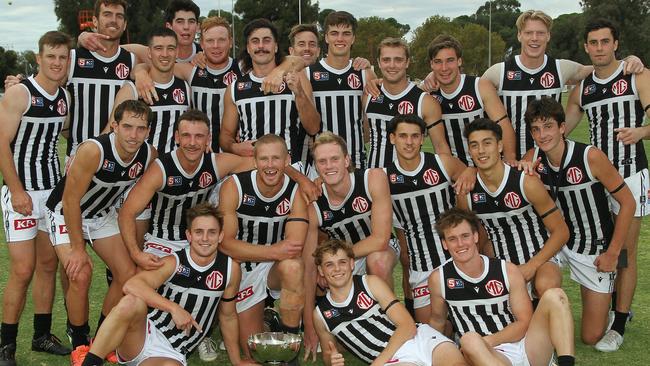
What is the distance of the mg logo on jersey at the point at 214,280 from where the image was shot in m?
4.51

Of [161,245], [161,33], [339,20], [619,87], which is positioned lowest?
[161,245]

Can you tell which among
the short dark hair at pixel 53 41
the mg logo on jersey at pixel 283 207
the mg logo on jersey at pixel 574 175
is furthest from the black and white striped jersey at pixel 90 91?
the mg logo on jersey at pixel 574 175

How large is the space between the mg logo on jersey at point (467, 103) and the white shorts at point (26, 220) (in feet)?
9.25

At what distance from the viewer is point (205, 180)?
5070mm

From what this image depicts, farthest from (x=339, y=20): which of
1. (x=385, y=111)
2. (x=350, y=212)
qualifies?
(x=350, y=212)

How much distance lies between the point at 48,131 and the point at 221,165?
1.12 meters

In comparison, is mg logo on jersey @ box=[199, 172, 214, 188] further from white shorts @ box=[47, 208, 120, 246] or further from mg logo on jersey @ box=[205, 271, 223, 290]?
mg logo on jersey @ box=[205, 271, 223, 290]

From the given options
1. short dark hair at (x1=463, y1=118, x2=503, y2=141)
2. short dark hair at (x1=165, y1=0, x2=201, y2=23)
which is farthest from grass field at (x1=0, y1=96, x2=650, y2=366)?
short dark hair at (x1=165, y1=0, x2=201, y2=23)

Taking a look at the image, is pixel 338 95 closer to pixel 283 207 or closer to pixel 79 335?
pixel 283 207

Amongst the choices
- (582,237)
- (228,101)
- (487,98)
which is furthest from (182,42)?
(582,237)

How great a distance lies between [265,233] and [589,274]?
83.6 inches

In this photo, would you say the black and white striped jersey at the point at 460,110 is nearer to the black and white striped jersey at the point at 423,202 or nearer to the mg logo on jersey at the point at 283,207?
the black and white striped jersey at the point at 423,202

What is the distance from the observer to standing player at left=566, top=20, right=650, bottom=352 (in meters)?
5.18

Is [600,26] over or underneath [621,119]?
over
